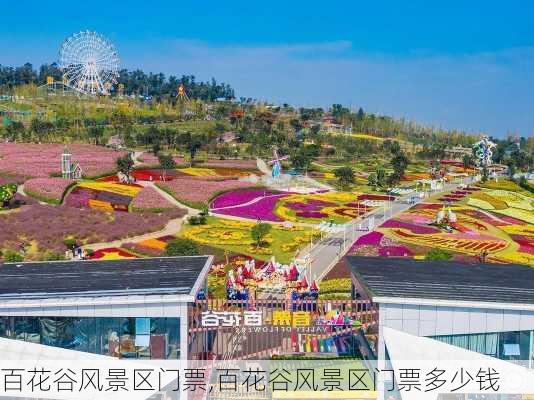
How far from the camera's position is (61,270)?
21.8 meters

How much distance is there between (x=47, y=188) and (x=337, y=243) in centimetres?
2513

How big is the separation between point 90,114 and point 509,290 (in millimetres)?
90290

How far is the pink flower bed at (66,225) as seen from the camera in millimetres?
39031

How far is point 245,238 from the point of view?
4116 cm

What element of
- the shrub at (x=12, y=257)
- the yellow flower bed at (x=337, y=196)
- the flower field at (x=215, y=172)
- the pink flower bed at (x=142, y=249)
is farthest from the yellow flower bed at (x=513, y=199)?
the shrub at (x=12, y=257)

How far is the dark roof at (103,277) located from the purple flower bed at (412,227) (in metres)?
24.8

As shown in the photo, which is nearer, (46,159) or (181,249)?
(181,249)

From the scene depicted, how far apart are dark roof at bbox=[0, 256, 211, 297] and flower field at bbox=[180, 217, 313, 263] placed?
15.3 meters

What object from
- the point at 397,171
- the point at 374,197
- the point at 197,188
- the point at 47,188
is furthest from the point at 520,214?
the point at 47,188

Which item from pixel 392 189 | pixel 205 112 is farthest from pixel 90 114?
pixel 392 189

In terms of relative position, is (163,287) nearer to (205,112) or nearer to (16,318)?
(16,318)

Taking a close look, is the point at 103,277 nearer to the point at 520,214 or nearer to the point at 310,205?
the point at 310,205

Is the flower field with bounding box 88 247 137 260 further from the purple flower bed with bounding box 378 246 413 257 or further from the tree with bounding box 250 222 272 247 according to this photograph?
the purple flower bed with bounding box 378 246 413 257

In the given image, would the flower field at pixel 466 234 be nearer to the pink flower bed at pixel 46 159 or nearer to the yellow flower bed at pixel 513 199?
the yellow flower bed at pixel 513 199
